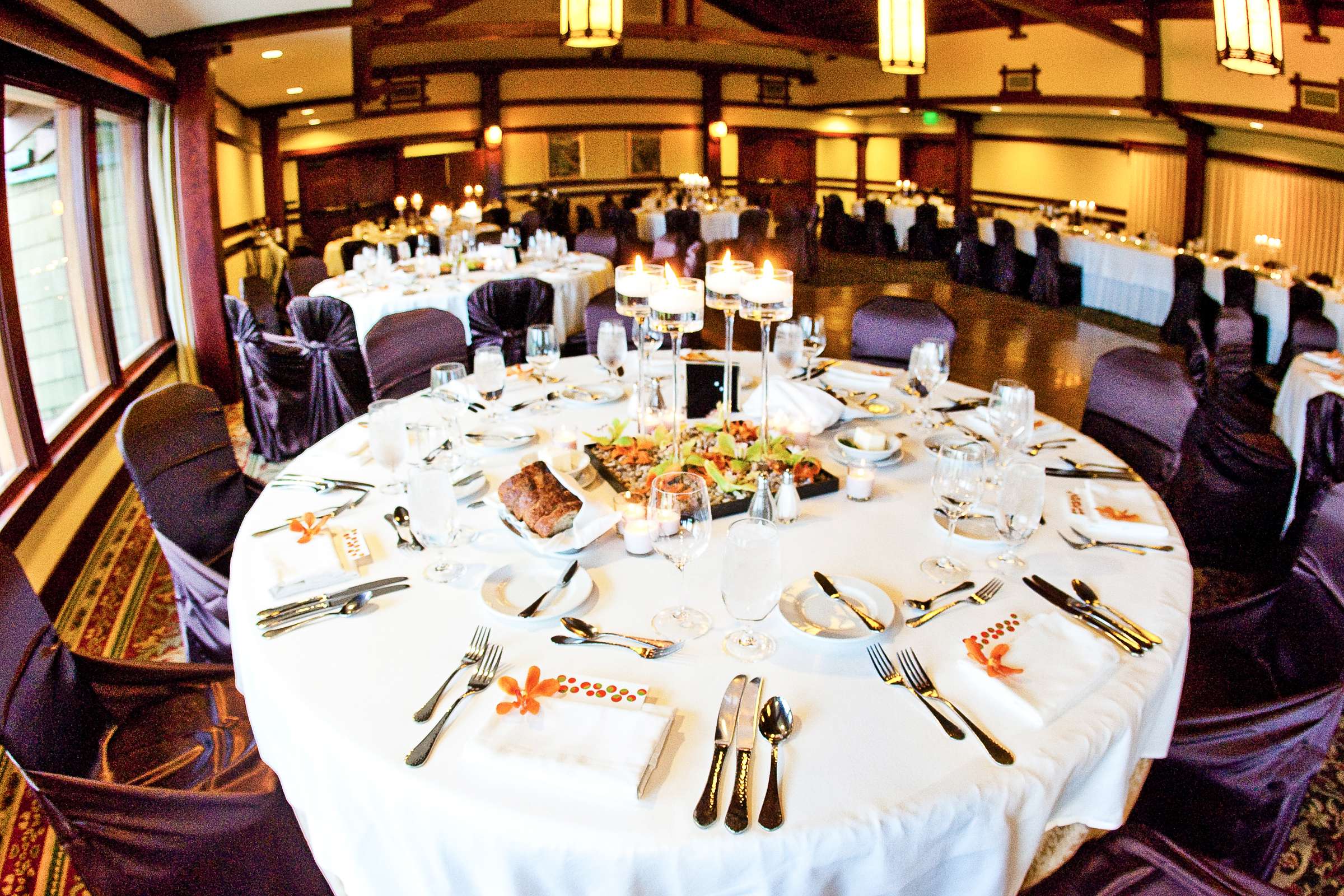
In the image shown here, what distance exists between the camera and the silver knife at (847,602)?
1.58 m

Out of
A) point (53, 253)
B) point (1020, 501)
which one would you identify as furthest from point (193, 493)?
point (53, 253)

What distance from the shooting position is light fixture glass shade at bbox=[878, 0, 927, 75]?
4034 mm

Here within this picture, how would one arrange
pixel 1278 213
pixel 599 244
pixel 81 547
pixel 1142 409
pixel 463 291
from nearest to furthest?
pixel 1142 409 → pixel 81 547 → pixel 463 291 → pixel 599 244 → pixel 1278 213

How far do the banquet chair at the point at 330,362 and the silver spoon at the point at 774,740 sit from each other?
Answer: 3.75m

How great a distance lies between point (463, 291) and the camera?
5820 mm

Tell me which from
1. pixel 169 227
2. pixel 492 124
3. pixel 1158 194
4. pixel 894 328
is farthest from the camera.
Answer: pixel 492 124

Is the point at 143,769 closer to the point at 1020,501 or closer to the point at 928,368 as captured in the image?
the point at 1020,501

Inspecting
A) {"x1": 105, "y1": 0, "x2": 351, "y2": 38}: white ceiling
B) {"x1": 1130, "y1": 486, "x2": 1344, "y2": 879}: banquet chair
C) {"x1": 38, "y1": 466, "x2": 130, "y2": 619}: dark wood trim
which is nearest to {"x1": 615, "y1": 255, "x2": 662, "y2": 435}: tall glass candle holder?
{"x1": 1130, "y1": 486, "x2": 1344, "y2": 879}: banquet chair

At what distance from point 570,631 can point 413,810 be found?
0.45m

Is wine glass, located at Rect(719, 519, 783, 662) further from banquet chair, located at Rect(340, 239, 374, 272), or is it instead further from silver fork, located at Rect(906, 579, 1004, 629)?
banquet chair, located at Rect(340, 239, 374, 272)

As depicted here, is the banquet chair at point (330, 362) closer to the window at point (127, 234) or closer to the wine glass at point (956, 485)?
the window at point (127, 234)

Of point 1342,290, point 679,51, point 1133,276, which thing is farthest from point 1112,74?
point 679,51

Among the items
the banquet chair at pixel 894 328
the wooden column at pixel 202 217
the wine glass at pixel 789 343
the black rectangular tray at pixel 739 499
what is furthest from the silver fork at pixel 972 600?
the wooden column at pixel 202 217

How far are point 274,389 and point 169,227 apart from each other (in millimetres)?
2355
